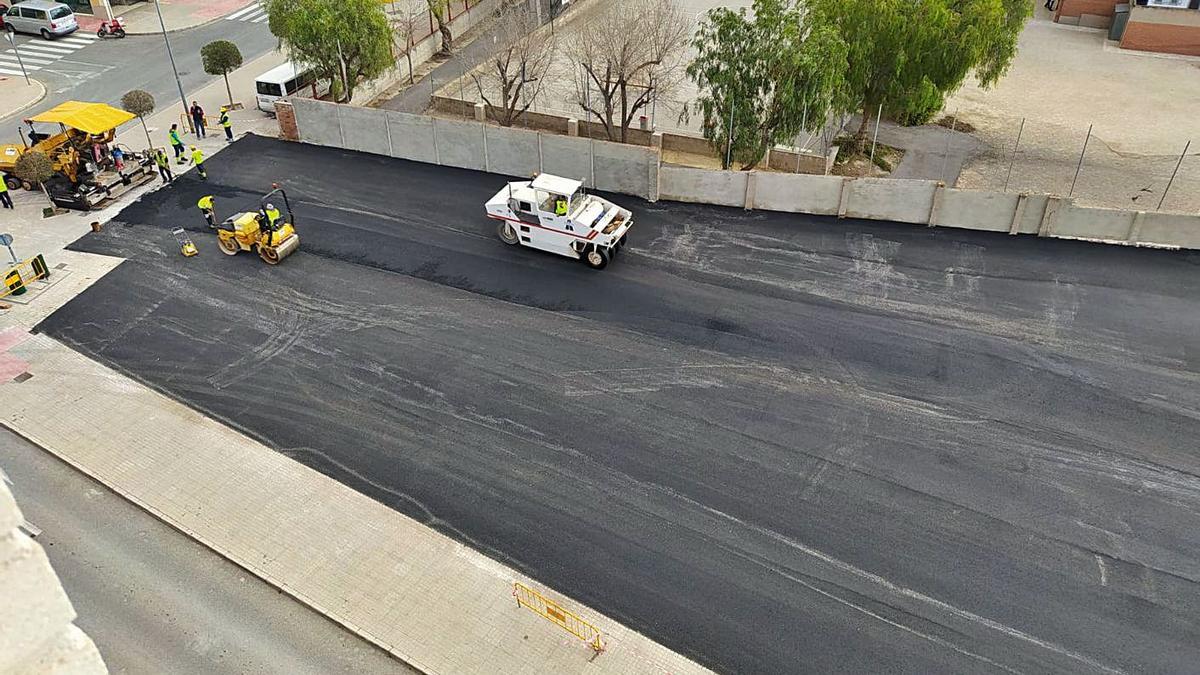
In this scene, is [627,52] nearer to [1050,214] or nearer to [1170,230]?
[1050,214]

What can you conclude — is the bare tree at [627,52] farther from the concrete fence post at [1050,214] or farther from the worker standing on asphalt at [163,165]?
the worker standing on asphalt at [163,165]

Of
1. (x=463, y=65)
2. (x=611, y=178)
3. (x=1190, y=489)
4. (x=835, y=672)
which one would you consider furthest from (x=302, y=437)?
(x=463, y=65)

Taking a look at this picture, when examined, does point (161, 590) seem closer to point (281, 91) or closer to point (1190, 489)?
point (1190, 489)

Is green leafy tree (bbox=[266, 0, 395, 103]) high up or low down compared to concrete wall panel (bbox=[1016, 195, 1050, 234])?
up

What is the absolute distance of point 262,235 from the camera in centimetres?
2216

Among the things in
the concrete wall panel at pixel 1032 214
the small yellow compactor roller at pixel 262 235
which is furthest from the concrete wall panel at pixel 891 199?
the small yellow compactor roller at pixel 262 235

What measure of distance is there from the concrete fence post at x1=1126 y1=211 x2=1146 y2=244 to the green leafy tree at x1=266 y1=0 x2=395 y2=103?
25011 mm

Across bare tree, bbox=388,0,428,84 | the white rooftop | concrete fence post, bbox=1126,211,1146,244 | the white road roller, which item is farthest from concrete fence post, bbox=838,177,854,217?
bare tree, bbox=388,0,428,84

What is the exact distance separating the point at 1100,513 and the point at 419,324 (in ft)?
49.5

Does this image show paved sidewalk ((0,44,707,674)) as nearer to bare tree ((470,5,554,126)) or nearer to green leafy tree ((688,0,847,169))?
bare tree ((470,5,554,126))

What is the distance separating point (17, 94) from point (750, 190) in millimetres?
30713

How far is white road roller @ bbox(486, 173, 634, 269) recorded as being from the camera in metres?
21.4

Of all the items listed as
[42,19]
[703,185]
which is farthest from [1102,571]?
[42,19]

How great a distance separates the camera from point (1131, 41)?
122 feet
